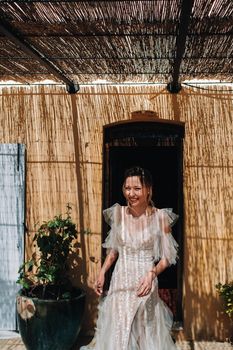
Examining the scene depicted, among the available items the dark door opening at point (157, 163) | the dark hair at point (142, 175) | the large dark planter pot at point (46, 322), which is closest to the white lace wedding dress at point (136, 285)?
the dark hair at point (142, 175)

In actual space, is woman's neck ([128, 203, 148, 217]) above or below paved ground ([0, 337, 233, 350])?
above

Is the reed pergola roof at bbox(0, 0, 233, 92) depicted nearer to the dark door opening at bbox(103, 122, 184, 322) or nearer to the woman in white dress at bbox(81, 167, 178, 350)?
the dark door opening at bbox(103, 122, 184, 322)

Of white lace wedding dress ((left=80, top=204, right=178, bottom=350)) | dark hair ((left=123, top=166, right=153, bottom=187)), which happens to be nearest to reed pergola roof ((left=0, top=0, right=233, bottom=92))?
dark hair ((left=123, top=166, right=153, bottom=187))

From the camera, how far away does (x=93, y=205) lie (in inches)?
252

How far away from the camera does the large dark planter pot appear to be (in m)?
5.55

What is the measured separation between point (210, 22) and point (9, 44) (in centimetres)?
188

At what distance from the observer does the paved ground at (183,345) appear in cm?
599

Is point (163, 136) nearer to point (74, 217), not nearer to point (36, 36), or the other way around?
point (74, 217)

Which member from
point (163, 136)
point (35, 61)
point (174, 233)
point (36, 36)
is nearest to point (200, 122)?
point (163, 136)

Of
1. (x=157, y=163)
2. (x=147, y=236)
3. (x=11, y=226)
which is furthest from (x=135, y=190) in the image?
(x=157, y=163)

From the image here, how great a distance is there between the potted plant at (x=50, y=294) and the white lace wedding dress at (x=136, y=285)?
4.34 ft

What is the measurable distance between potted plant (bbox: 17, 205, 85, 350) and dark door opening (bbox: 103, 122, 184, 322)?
0.76 m

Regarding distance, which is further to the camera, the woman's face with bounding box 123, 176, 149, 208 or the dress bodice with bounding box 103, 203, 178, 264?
the dress bodice with bounding box 103, 203, 178, 264

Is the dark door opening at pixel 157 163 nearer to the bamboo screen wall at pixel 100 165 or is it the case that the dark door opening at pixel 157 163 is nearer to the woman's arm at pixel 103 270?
the bamboo screen wall at pixel 100 165
